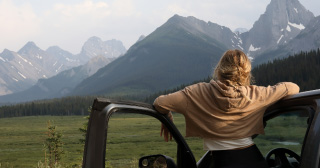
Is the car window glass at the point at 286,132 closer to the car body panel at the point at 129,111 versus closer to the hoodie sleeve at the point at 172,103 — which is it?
the car body panel at the point at 129,111

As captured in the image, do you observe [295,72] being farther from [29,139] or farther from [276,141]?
[276,141]

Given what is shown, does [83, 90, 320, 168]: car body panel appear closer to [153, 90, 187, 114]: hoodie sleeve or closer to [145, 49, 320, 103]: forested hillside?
[153, 90, 187, 114]: hoodie sleeve

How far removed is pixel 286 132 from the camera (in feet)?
9.97

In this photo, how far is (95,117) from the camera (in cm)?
211

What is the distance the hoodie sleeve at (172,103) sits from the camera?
8.97ft

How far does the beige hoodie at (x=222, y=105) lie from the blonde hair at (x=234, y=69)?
83mm

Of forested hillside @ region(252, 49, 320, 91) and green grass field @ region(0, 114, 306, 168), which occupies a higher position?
forested hillside @ region(252, 49, 320, 91)

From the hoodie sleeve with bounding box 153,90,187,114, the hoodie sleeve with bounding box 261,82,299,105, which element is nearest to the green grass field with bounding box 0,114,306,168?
the hoodie sleeve with bounding box 261,82,299,105

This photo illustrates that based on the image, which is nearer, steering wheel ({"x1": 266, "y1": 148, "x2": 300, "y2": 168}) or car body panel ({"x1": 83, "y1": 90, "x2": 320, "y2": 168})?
car body panel ({"x1": 83, "y1": 90, "x2": 320, "y2": 168})

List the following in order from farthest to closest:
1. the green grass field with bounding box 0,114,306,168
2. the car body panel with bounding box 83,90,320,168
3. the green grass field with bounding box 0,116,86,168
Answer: the green grass field with bounding box 0,116,86,168
the green grass field with bounding box 0,114,306,168
the car body panel with bounding box 83,90,320,168

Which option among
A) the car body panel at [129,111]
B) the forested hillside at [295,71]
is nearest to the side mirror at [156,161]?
the car body panel at [129,111]

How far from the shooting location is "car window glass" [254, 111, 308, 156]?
2.70 meters

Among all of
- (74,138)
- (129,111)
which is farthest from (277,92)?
(74,138)

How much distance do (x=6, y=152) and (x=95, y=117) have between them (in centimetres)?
11136
